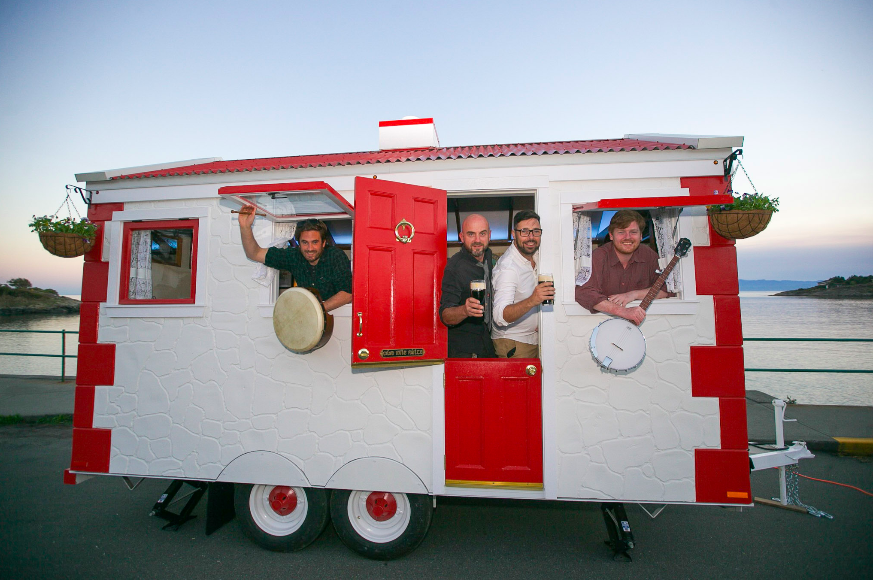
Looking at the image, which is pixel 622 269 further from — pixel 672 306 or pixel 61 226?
pixel 61 226

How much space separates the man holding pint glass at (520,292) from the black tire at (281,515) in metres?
1.97

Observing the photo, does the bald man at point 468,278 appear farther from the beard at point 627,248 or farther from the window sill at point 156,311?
the window sill at point 156,311

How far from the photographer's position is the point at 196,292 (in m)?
3.69

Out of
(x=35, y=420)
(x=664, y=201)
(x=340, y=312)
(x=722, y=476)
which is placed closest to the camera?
(x=664, y=201)

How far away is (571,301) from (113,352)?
12.7 ft

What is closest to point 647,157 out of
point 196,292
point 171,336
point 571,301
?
point 571,301

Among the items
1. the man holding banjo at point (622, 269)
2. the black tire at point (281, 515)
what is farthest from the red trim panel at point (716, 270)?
the black tire at point (281, 515)

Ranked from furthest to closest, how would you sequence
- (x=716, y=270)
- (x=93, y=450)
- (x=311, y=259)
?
(x=93, y=450), (x=311, y=259), (x=716, y=270)

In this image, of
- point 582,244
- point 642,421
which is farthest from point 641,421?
point 582,244

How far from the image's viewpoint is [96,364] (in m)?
3.76

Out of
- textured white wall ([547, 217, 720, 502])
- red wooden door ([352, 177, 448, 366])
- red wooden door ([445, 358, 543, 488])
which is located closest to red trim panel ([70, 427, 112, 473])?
red wooden door ([352, 177, 448, 366])

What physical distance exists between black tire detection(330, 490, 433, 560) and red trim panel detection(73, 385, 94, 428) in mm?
2251

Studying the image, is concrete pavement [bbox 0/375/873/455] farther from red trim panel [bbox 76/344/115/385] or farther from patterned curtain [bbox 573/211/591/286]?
red trim panel [bbox 76/344/115/385]

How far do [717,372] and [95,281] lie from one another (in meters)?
5.15
